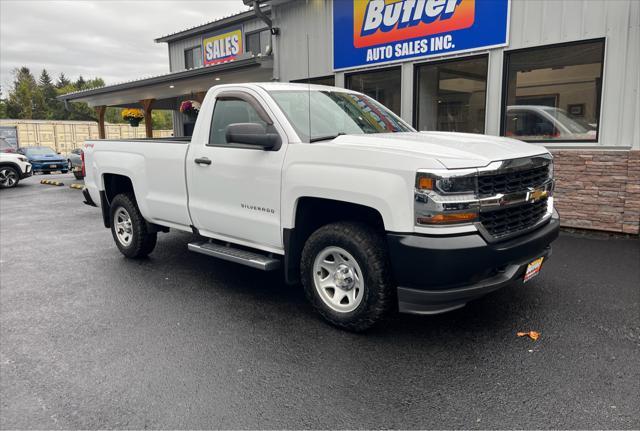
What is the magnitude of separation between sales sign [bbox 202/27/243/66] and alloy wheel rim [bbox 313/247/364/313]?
54.2ft

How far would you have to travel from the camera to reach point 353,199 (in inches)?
144

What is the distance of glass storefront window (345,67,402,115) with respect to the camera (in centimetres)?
1000

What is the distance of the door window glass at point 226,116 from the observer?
4.76m

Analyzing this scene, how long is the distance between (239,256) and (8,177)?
1740 centimetres

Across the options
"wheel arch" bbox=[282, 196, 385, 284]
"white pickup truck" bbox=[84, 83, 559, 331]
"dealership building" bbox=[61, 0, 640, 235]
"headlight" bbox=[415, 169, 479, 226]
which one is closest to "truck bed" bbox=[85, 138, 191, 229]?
"white pickup truck" bbox=[84, 83, 559, 331]

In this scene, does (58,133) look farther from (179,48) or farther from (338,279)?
(338,279)

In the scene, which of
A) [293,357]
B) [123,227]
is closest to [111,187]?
[123,227]

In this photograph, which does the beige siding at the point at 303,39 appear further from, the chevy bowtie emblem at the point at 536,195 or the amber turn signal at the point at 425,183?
the amber turn signal at the point at 425,183

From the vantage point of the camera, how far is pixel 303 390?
3127mm

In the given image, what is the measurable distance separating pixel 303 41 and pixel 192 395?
9.91m

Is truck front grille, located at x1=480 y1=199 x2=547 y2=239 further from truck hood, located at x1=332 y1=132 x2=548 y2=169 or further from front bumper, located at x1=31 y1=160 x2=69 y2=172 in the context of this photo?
front bumper, located at x1=31 y1=160 x2=69 y2=172

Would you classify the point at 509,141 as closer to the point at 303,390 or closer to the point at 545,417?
the point at 545,417

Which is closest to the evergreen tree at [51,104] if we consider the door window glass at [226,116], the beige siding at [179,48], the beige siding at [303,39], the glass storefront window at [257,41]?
the beige siding at [179,48]

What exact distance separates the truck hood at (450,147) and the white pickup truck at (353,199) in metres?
0.01
